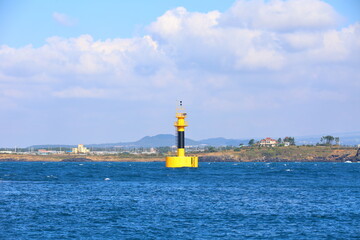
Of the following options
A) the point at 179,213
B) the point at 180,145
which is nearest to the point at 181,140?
the point at 180,145

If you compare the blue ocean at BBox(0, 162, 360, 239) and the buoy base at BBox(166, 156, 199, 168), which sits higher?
the buoy base at BBox(166, 156, 199, 168)

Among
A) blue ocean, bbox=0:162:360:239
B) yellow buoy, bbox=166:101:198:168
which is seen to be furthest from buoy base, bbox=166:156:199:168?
blue ocean, bbox=0:162:360:239

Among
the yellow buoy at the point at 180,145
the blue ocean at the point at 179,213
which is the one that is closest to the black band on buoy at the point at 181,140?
the yellow buoy at the point at 180,145

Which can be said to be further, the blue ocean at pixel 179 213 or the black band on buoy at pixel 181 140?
the black band on buoy at pixel 181 140

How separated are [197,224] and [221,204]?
11431mm

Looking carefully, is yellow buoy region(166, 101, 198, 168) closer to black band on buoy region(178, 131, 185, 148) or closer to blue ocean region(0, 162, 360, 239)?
black band on buoy region(178, 131, 185, 148)

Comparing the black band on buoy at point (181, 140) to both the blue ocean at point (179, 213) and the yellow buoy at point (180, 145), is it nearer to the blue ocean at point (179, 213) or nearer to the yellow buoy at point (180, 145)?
the yellow buoy at point (180, 145)

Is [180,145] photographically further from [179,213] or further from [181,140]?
[179,213]

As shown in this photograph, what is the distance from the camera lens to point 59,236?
35.4m

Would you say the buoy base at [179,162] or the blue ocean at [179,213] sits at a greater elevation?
the buoy base at [179,162]

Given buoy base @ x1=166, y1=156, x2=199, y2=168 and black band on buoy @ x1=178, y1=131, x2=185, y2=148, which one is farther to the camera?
buoy base @ x1=166, y1=156, x2=199, y2=168

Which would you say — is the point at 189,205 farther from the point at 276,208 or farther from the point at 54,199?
the point at 54,199

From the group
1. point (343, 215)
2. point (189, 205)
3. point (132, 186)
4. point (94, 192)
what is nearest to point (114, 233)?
point (189, 205)

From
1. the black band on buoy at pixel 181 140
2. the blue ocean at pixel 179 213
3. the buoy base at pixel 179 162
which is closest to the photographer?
the blue ocean at pixel 179 213
